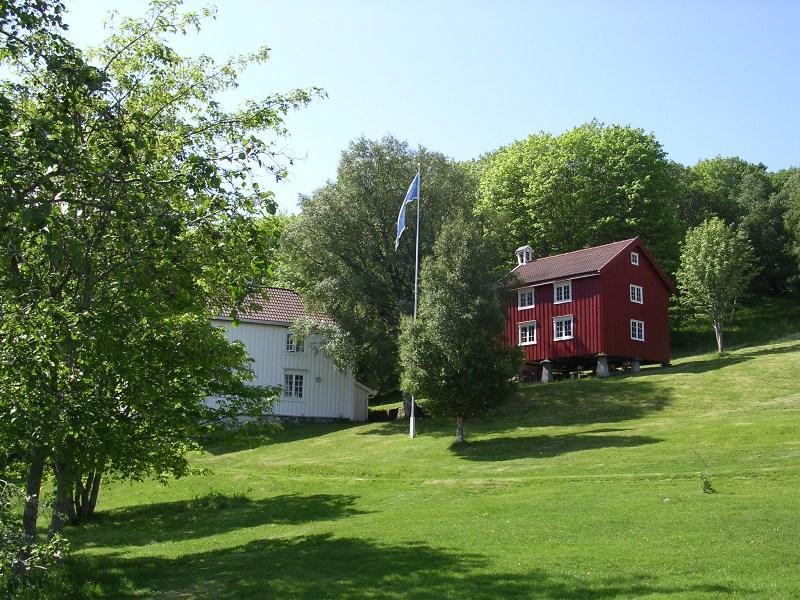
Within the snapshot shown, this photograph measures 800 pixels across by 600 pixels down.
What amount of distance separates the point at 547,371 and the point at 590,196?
71.4 feet

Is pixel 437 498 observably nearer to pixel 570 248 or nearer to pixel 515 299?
pixel 515 299

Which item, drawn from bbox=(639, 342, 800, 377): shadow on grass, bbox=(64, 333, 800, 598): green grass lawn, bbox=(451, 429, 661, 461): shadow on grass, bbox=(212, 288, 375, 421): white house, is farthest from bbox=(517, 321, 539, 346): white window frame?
bbox=(451, 429, 661, 461): shadow on grass

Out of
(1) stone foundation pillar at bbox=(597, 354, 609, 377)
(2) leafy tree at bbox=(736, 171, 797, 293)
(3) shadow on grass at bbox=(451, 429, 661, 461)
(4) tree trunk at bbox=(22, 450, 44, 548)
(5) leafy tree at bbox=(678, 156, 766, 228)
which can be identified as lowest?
(3) shadow on grass at bbox=(451, 429, 661, 461)

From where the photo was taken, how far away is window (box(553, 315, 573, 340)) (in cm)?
4766

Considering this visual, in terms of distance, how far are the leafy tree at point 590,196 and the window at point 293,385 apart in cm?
2330

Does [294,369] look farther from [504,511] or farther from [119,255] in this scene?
[119,255]

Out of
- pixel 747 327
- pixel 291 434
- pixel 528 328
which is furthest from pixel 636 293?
pixel 291 434

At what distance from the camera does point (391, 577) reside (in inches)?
544

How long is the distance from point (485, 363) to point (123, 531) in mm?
15583

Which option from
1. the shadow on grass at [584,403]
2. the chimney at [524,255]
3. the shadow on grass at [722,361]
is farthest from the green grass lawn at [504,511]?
the chimney at [524,255]

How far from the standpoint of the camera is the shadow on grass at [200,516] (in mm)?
21516

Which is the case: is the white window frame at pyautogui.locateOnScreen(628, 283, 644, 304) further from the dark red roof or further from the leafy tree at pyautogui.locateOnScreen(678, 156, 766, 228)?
the leafy tree at pyautogui.locateOnScreen(678, 156, 766, 228)

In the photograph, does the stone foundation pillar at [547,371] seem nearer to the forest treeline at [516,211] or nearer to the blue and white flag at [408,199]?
the forest treeline at [516,211]

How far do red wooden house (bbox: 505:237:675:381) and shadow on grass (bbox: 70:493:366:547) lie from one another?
2404cm
